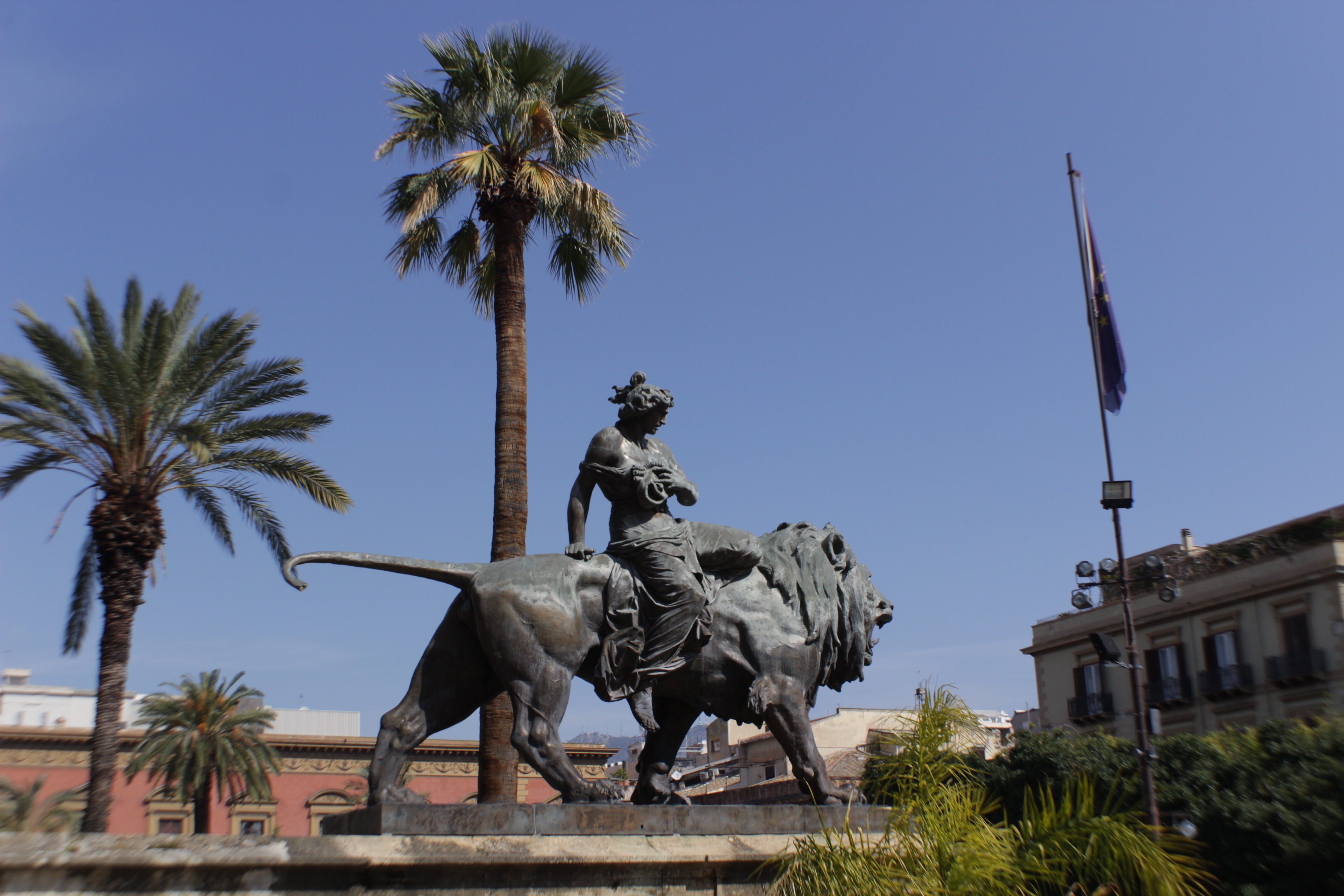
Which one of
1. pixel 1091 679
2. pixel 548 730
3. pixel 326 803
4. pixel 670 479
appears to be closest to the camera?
pixel 548 730

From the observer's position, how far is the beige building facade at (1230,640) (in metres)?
35.0

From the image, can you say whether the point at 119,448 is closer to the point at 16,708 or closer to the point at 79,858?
the point at 79,858

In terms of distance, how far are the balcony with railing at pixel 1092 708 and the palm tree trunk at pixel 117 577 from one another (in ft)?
110

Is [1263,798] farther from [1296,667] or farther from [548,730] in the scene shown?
[1296,667]

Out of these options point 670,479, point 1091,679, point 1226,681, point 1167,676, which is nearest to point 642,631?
point 670,479

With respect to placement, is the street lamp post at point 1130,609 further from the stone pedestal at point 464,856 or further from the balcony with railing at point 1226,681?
the balcony with railing at point 1226,681

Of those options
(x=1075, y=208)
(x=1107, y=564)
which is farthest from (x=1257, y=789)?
(x=1075, y=208)

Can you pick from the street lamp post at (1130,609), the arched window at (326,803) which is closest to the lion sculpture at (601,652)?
the street lamp post at (1130,609)

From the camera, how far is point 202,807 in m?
37.8

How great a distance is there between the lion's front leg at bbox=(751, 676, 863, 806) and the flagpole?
11952 mm

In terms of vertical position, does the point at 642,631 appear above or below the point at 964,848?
above

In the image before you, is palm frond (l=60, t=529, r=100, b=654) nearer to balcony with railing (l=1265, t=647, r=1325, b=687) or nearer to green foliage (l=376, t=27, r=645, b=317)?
green foliage (l=376, t=27, r=645, b=317)

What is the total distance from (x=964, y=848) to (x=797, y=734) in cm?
156

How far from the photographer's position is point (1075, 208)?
68.2ft
